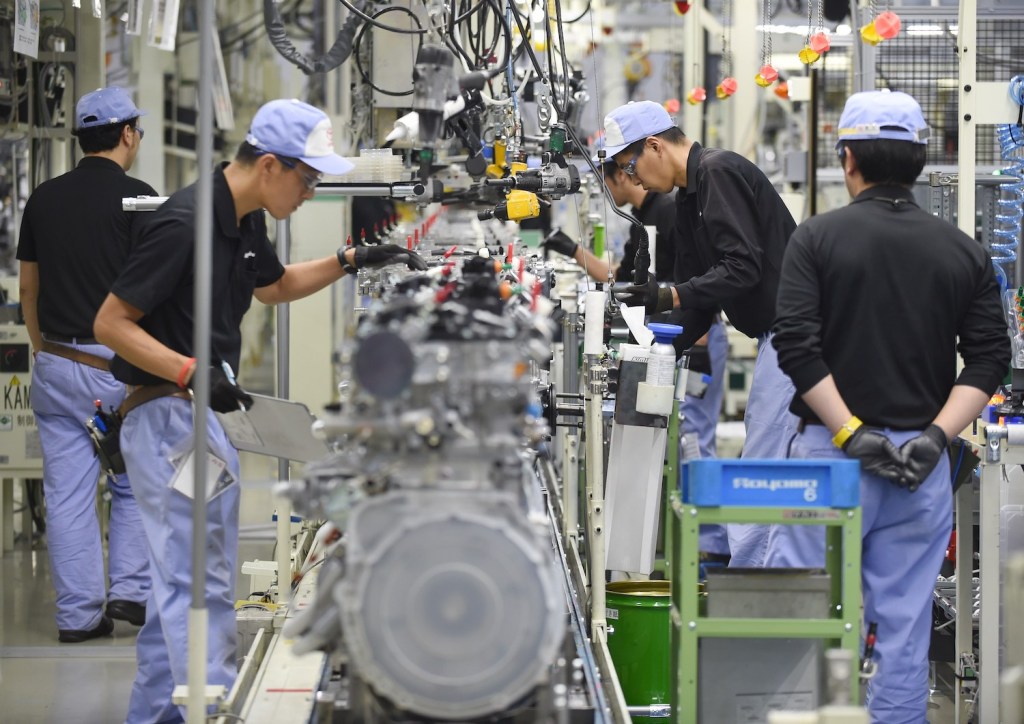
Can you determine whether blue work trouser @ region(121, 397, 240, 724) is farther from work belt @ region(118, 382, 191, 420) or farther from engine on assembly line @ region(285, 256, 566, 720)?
engine on assembly line @ region(285, 256, 566, 720)

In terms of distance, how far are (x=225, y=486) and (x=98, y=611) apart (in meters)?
1.82

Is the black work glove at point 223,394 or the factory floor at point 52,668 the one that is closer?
the black work glove at point 223,394

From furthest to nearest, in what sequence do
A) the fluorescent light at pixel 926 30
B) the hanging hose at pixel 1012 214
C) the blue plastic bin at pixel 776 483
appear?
1. the fluorescent light at pixel 926 30
2. the hanging hose at pixel 1012 214
3. the blue plastic bin at pixel 776 483

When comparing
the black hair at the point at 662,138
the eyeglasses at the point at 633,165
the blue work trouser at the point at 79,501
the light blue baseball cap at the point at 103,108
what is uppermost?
the light blue baseball cap at the point at 103,108

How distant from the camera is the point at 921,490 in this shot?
9.85 feet

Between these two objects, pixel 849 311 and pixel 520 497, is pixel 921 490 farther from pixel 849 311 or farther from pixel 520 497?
pixel 520 497

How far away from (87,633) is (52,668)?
0.30 metres

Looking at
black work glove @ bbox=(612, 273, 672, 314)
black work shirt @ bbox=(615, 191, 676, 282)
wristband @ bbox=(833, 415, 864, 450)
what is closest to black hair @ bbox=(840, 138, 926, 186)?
wristband @ bbox=(833, 415, 864, 450)

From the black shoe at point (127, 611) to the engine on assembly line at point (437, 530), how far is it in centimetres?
248

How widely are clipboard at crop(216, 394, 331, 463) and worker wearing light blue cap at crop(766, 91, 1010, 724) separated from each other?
3.48 ft

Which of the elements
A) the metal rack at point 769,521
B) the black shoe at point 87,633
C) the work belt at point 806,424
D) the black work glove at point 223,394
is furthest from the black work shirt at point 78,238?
the metal rack at point 769,521

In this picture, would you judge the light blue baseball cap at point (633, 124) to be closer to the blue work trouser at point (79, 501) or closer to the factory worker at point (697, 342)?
the factory worker at point (697, 342)

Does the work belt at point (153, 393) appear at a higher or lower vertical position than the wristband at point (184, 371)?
lower

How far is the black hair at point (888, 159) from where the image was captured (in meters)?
3.01
